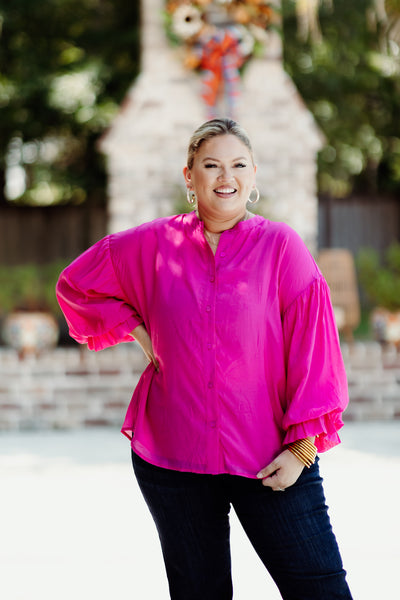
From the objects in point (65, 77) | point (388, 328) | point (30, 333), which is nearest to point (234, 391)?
point (30, 333)

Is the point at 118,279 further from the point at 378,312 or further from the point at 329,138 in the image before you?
the point at 329,138

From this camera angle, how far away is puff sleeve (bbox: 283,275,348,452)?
1.80 metres

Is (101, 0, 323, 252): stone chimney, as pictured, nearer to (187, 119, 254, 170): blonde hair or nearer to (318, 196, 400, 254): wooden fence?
(318, 196, 400, 254): wooden fence

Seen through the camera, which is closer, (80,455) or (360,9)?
(80,455)

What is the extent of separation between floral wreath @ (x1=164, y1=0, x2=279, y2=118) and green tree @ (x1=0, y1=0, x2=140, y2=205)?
12.2 feet

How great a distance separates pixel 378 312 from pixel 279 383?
562 centimetres

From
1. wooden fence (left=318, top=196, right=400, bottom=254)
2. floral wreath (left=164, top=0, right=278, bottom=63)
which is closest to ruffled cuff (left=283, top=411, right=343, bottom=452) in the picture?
floral wreath (left=164, top=0, right=278, bottom=63)

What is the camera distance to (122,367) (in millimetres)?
6340

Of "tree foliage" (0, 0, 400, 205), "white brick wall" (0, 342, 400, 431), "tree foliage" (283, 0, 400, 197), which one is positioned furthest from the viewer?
"tree foliage" (283, 0, 400, 197)

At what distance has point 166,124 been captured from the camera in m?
7.32

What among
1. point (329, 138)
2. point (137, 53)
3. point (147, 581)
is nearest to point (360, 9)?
point (329, 138)

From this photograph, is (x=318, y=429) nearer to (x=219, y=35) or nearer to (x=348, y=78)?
(x=219, y=35)

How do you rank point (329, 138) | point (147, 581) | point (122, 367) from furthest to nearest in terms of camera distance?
point (329, 138) → point (122, 367) → point (147, 581)

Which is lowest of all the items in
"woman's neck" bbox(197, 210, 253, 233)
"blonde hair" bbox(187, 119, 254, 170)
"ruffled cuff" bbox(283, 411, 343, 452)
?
"ruffled cuff" bbox(283, 411, 343, 452)
